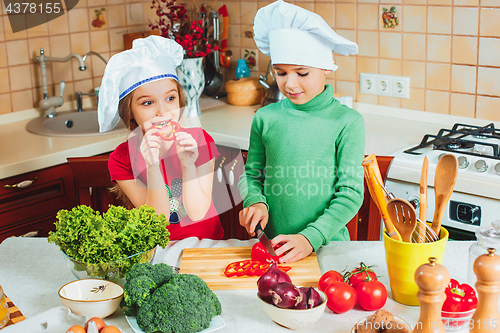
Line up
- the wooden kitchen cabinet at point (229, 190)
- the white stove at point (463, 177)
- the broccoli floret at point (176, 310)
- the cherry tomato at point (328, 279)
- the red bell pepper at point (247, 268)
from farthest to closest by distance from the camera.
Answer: the wooden kitchen cabinet at point (229, 190) → the white stove at point (463, 177) → the red bell pepper at point (247, 268) → the cherry tomato at point (328, 279) → the broccoli floret at point (176, 310)

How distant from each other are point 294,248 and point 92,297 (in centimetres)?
42

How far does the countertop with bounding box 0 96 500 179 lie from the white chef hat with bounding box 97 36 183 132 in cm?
66

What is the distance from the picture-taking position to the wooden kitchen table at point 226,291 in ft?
2.82

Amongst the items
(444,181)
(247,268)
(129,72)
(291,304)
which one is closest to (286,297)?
(291,304)

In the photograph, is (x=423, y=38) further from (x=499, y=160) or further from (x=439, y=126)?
(x=499, y=160)

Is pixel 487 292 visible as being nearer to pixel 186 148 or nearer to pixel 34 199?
pixel 186 148

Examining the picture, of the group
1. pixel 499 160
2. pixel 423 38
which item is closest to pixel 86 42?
pixel 423 38

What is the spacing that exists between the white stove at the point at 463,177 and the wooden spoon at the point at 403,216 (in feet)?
2.50

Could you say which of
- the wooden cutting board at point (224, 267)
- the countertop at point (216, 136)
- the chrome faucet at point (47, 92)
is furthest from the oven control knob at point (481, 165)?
the chrome faucet at point (47, 92)

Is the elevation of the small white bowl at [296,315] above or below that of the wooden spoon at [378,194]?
below

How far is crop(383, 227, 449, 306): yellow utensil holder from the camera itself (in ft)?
2.79

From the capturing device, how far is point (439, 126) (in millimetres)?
2035

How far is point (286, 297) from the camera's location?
804 millimetres

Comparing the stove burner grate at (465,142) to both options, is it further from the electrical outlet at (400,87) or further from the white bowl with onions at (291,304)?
the white bowl with onions at (291,304)
